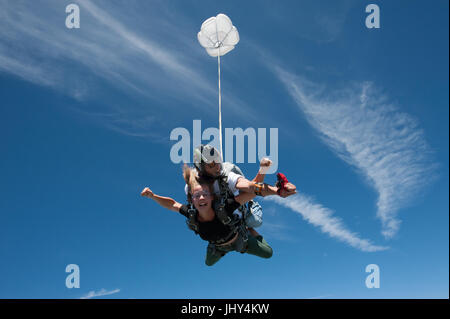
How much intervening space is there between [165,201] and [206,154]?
1.26m

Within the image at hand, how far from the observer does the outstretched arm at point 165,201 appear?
5.25 m

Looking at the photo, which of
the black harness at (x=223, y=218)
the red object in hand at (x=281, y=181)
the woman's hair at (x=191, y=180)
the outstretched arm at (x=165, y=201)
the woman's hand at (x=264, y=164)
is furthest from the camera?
the outstretched arm at (x=165, y=201)

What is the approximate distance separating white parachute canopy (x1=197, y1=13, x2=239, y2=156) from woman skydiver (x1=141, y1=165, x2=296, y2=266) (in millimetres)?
3168

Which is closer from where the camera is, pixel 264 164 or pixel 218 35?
pixel 264 164

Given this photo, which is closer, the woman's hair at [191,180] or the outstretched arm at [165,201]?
the woman's hair at [191,180]

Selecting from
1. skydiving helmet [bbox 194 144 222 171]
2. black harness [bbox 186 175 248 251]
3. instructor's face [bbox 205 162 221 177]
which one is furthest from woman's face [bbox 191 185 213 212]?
skydiving helmet [bbox 194 144 222 171]

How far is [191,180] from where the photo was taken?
4.99m

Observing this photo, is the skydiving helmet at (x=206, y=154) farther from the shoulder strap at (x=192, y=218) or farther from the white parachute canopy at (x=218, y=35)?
the white parachute canopy at (x=218, y=35)

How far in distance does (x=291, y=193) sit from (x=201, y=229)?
5.84ft

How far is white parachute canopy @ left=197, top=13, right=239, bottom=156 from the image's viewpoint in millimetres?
6703

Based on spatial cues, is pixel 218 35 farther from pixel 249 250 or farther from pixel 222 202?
pixel 249 250

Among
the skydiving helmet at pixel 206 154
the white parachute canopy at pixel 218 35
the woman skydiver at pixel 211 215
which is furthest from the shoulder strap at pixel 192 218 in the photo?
the white parachute canopy at pixel 218 35

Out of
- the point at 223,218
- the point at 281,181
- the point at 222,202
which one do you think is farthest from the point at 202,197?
the point at 281,181
